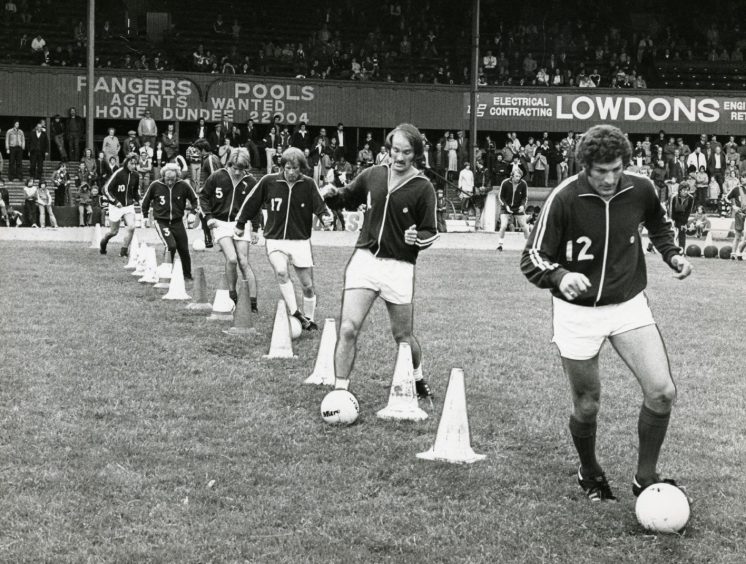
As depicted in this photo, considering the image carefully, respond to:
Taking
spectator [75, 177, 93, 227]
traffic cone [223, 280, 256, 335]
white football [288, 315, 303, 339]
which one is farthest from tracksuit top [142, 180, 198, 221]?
spectator [75, 177, 93, 227]

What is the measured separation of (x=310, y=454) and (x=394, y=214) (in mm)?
1974

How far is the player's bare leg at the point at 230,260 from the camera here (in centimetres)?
1419

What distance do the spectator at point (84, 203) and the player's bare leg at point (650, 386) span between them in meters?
30.3

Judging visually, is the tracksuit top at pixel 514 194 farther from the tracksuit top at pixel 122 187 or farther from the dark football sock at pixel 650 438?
the dark football sock at pixel 650 438

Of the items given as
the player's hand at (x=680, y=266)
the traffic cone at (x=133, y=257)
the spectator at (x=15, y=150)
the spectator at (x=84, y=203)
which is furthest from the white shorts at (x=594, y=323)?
the spectator at (x=15, y=150)

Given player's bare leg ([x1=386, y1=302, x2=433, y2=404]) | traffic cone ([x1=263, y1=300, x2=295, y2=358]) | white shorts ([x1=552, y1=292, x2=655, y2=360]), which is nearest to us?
white shorts ([x1=552, y1=292, x2=655, y2=360])

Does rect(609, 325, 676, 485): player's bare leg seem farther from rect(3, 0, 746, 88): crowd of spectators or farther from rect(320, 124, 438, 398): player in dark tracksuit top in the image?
rect(3, 0, 746, 88): crowd of spectators

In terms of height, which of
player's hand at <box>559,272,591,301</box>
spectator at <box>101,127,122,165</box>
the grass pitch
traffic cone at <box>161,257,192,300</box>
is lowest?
the grass pitch

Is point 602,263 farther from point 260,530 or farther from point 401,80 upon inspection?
point 401,80

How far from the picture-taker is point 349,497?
597 centimetres

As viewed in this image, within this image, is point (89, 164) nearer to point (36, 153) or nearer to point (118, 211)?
point (36, 153)

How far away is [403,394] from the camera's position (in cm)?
791

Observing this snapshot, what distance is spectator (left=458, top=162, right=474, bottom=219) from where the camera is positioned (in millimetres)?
38062

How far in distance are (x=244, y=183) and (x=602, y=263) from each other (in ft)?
29.1
